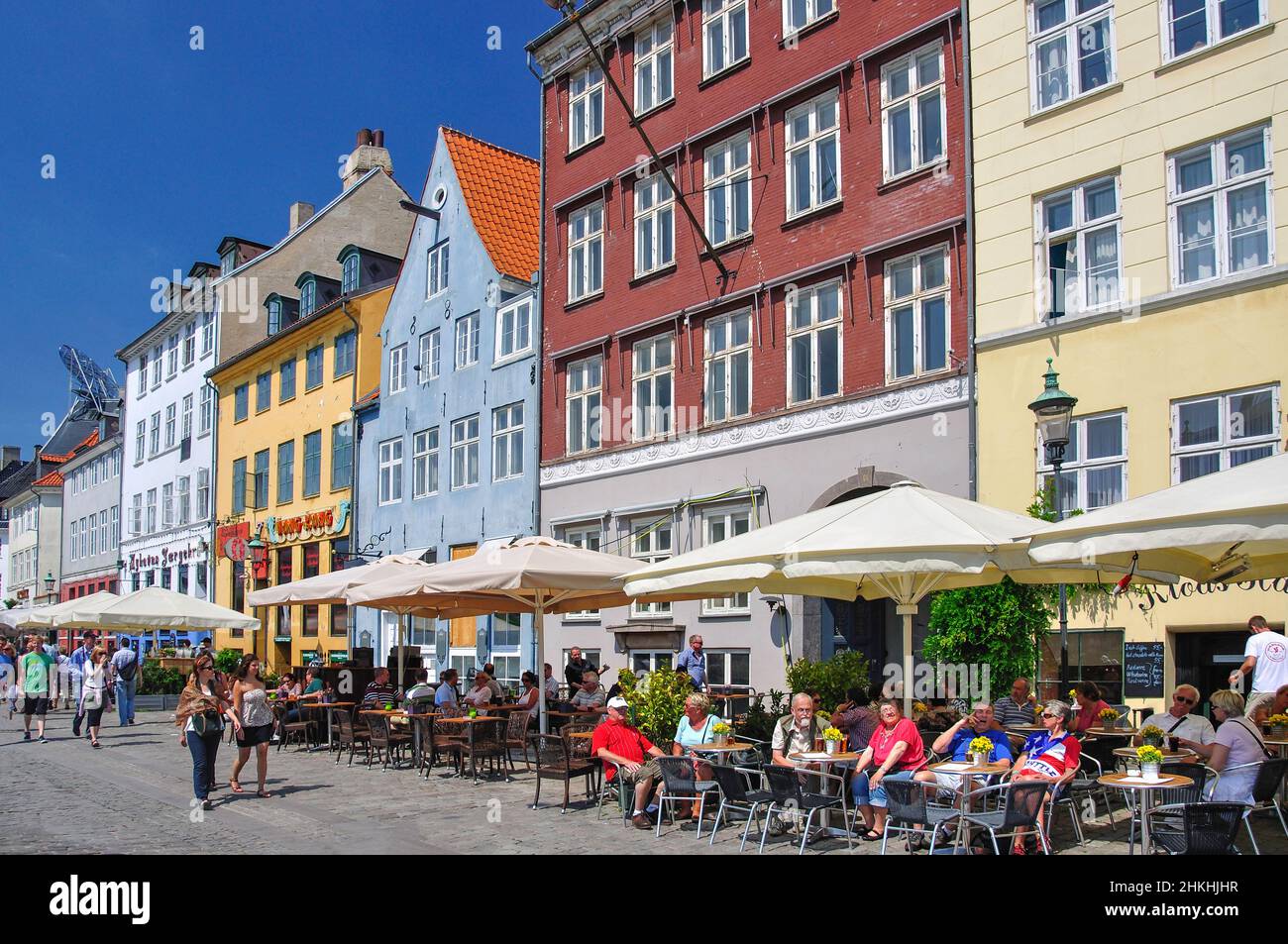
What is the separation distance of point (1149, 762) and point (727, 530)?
13439mm

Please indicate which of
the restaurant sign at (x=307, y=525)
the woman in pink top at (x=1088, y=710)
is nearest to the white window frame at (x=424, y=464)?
the restaurant sign at (x=307, y=525)

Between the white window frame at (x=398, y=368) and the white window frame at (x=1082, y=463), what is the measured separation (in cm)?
2034

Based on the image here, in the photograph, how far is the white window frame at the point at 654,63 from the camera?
958 inches

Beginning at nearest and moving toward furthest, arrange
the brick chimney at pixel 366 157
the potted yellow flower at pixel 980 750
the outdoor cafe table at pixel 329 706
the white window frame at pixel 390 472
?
1. the potted yellow flower at pixel 980 750
2. the outdoor cafe table at pixel 329 706
3. the white window frame at pixel 390 472
4. the brick chimney at pixel 366 157

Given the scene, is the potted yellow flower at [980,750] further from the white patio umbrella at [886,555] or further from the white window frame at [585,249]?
the white window frame at [585,249]

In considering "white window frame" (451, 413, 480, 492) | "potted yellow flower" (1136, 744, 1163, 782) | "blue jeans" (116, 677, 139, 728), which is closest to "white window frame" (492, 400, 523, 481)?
"white window frame" (451, 413, 480, 492)

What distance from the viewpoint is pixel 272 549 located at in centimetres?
4022

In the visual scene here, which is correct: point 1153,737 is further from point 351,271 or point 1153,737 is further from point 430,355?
point 351,271

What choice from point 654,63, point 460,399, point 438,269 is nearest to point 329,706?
point 460,399

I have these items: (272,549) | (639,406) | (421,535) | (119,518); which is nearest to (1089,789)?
(639,406)

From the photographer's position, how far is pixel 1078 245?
1666 centimetres
